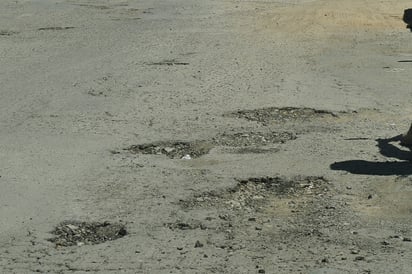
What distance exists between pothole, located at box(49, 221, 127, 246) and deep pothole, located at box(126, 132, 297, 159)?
2.14 meters

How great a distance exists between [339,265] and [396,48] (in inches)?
448

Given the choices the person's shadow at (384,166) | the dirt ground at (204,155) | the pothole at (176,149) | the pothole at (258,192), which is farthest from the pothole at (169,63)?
the pothole at (258,192)

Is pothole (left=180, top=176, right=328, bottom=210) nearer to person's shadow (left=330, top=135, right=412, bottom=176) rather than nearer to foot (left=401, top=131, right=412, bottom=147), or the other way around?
person's shadow (left=330, top=135, right=412, bottom=176)

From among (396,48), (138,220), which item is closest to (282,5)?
(396,48)

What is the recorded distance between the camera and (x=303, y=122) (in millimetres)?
10461

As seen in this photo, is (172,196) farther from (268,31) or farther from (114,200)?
(268,31)

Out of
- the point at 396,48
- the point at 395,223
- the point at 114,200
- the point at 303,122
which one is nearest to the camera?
the point at 395,223

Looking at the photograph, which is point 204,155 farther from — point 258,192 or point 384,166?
point 384,166

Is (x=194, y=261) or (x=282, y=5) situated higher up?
(x=194, y=261)

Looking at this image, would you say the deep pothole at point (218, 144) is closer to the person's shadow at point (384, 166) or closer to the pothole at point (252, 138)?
the pothole at point (252, 138)

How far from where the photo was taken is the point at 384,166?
27.8 ft

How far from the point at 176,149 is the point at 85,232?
2.59m

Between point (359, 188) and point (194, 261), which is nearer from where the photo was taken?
point (194, 261)

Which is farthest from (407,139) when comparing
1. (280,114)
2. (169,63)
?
(169,63)
